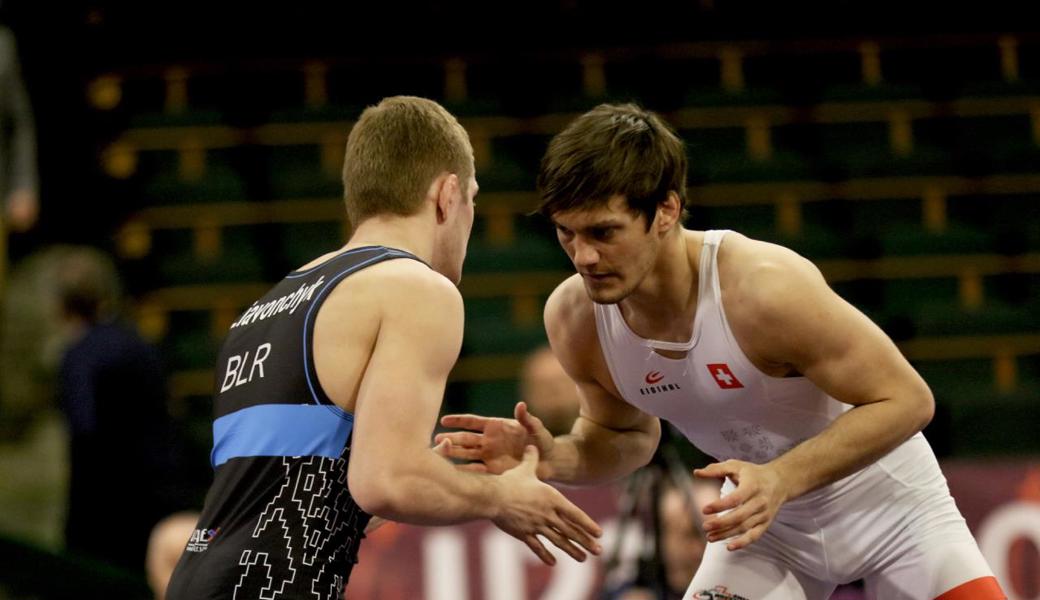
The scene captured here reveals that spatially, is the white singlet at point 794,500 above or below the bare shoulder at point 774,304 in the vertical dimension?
below

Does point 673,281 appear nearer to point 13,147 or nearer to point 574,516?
point 574,516

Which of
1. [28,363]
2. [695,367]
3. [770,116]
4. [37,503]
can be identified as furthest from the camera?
[770,116]

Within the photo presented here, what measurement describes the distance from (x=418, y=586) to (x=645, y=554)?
102cm

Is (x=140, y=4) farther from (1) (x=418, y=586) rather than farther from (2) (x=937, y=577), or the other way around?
(2) (x=937, y=577)

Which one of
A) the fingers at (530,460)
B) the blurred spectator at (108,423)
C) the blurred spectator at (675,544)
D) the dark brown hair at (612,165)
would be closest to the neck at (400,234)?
the dark brown hair at (612,165)

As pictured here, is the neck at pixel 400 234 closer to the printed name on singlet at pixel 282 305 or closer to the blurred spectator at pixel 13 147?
the printed name on singlet at pixel 282 305

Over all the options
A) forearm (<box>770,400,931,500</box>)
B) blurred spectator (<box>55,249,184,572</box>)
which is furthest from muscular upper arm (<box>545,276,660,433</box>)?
blurred spectator (<box>55,249,184,572</box>)

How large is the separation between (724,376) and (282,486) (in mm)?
1126

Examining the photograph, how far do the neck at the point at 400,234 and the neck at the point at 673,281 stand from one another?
22.9 inches

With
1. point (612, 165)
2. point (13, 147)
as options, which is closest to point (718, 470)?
point (612, 165)

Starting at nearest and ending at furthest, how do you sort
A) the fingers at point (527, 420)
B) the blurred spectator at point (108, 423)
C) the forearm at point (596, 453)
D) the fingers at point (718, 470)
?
the fingers at point (718, 470) → the fingers at point (527, 420) → the forearm at point (596, 453) → the blurred spectator at point (108, 423)

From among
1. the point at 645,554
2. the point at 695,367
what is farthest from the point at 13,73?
the point at 695,367

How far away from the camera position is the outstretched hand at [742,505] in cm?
284

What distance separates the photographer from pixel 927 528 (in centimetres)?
343
